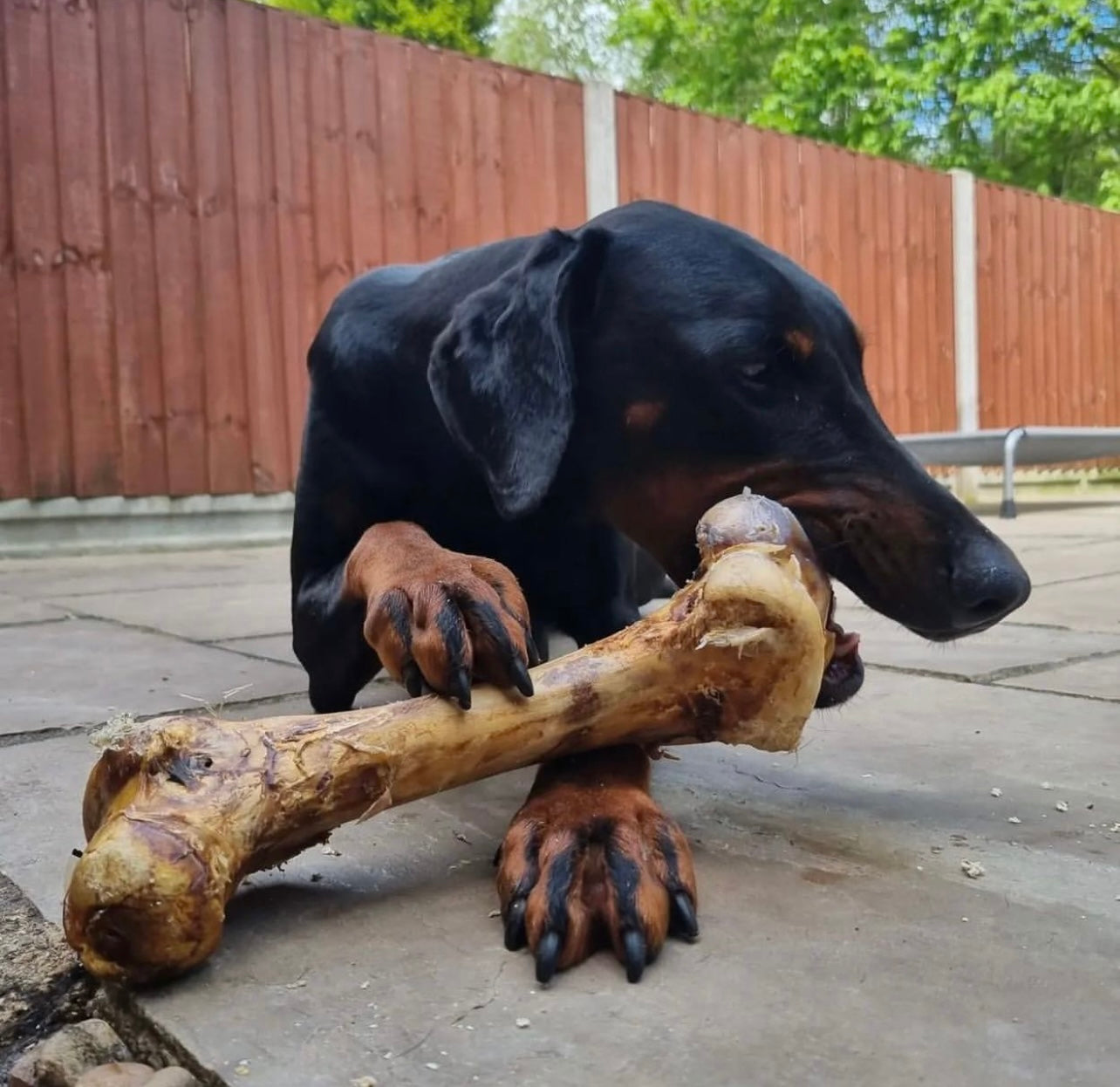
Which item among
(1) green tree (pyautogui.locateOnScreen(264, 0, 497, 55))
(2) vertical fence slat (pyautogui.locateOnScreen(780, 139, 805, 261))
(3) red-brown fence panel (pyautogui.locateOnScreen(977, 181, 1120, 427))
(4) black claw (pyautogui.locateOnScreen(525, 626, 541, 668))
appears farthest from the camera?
(1) green tree (pyautogui.locateOnScreen(264, 0, 497, 55))

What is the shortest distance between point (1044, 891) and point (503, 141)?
5.63 metres

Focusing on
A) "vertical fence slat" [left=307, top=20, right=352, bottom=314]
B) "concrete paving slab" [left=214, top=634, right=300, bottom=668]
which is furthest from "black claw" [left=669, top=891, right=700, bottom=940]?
"vertical fence slat" [left=307, top=20, right=352, bottom=314]

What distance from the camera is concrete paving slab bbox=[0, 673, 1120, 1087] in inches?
29.2

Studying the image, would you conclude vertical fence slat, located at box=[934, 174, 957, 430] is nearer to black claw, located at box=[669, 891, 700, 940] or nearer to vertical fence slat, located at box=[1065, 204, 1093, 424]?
vertical fence slat, located at box=[1065, 204, 1093, 424]

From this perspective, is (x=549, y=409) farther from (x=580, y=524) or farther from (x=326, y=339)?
(x=326, y=339)

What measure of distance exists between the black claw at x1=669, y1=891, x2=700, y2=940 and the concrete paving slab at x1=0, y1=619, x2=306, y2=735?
0.92 m

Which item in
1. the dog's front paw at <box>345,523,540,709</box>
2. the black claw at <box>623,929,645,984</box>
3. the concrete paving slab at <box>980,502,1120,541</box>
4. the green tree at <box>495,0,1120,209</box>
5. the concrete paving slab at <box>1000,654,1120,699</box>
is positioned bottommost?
the concrete paving slab at <box>980,502,1120,541</box>

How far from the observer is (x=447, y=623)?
1.11 meters

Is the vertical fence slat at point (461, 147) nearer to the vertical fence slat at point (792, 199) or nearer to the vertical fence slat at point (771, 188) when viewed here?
the vertical fence slat at point (771, 188)

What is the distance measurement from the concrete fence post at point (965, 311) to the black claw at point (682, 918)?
798cm

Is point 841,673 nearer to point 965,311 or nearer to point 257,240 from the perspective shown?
point 257,240

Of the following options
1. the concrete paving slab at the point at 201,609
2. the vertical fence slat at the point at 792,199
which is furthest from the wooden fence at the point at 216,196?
the concrete paving slab at the point at 201,609

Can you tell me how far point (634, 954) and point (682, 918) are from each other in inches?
3.2

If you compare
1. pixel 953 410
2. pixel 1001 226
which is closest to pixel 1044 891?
pixel 953 410
